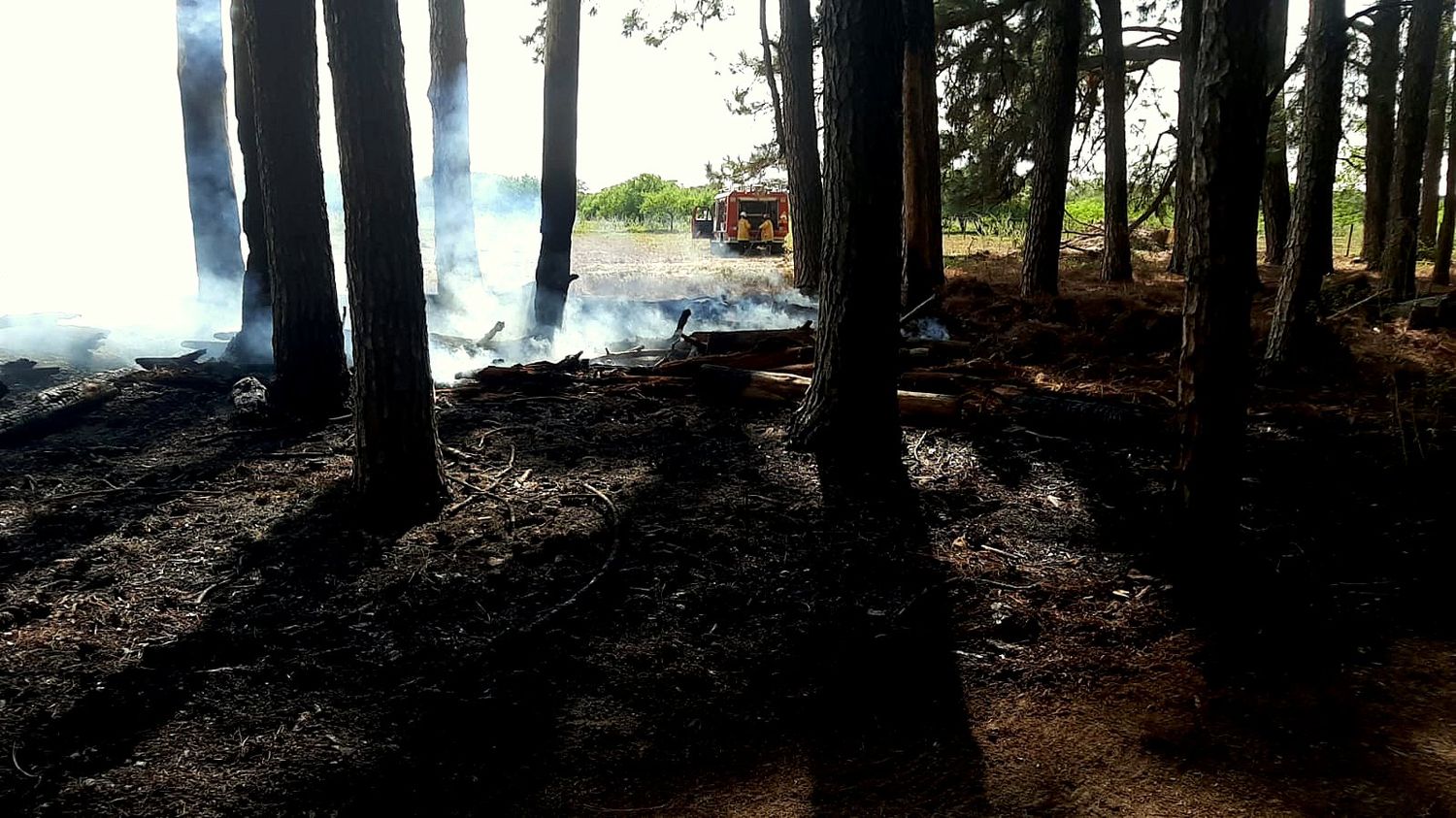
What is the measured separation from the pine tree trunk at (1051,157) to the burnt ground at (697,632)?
20.6 ft

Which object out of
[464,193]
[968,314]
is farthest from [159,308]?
[968,314]

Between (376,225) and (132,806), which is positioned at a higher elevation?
(376,225)

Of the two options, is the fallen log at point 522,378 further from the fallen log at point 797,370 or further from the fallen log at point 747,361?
the fallen log at point 797,370

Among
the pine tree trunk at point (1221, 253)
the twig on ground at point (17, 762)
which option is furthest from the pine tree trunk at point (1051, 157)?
the twig on ground at point (17, 762)

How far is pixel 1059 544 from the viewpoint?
15.9ft

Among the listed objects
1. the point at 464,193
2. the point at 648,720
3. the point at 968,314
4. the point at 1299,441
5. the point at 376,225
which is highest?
the point at 464,193

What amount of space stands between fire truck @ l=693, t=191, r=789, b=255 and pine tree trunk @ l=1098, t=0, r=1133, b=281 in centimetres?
1506

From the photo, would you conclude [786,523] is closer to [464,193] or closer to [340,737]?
[340,737]

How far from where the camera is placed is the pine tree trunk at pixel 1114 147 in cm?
1493

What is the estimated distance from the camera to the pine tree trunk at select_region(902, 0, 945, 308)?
11227 millimetres

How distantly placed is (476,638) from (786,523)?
1935 millimetres

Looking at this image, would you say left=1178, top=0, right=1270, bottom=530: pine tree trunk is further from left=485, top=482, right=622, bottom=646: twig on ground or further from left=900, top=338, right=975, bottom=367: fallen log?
left=900, top=338, right=975, bottom=367: fallen log

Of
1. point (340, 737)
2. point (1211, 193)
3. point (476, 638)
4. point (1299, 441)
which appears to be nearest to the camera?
point (340, 737)

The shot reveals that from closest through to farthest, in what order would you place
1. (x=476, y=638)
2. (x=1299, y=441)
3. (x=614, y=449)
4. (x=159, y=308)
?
(x=476, y=638), (x=1299, y=441), (x=614, y=449), (x=159, y=308)
